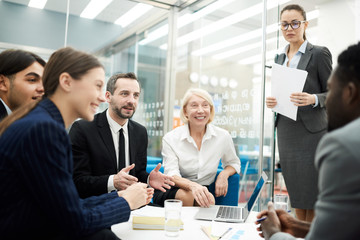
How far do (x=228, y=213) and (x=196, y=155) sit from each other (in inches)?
38.5

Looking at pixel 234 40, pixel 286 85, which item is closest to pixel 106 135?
pixel 286 85

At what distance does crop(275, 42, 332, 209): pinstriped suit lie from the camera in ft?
7.26

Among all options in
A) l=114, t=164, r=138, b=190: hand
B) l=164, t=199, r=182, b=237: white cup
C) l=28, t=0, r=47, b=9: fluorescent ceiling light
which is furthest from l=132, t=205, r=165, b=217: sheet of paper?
l=28, t=0, r=47, b=9: fluorescent ceiling light

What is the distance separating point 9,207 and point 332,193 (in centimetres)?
91

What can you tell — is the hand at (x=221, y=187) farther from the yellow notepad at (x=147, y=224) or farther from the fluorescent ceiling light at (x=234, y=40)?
the fluorescent ceiling light at (x=234, y=40)

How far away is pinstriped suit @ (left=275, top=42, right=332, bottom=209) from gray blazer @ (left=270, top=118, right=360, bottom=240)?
1561mm

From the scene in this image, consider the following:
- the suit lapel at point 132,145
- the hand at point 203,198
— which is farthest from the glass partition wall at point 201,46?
the suit lapel at point 132,145

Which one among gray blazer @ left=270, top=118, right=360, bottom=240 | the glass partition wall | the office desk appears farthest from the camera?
the glass partition wall

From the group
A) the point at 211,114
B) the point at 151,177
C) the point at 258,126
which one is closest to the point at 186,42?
the point at 258,126

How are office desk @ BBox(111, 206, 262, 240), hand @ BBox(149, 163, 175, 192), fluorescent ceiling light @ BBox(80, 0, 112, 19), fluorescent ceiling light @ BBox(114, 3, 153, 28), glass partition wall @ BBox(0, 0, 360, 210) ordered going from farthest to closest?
fluorescent ceiling light @ BBox(114, 3, 153, 28) < fluorescent ceiling light @ BBox(80, 0, 112, 19) < glass partition wall @ BBox(0, 0, 360, 210) < hand @ BBox(149, 163, 175, 192) < office desk @ BBox(111, 206, 262, 240)

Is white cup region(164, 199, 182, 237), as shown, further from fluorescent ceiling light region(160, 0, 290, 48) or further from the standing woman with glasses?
fluorescent ceiling light region(160, 0, 290, 48)

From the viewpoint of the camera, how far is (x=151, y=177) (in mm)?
1949

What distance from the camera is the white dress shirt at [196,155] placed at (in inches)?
100

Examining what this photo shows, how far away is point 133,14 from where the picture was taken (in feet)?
15.9
